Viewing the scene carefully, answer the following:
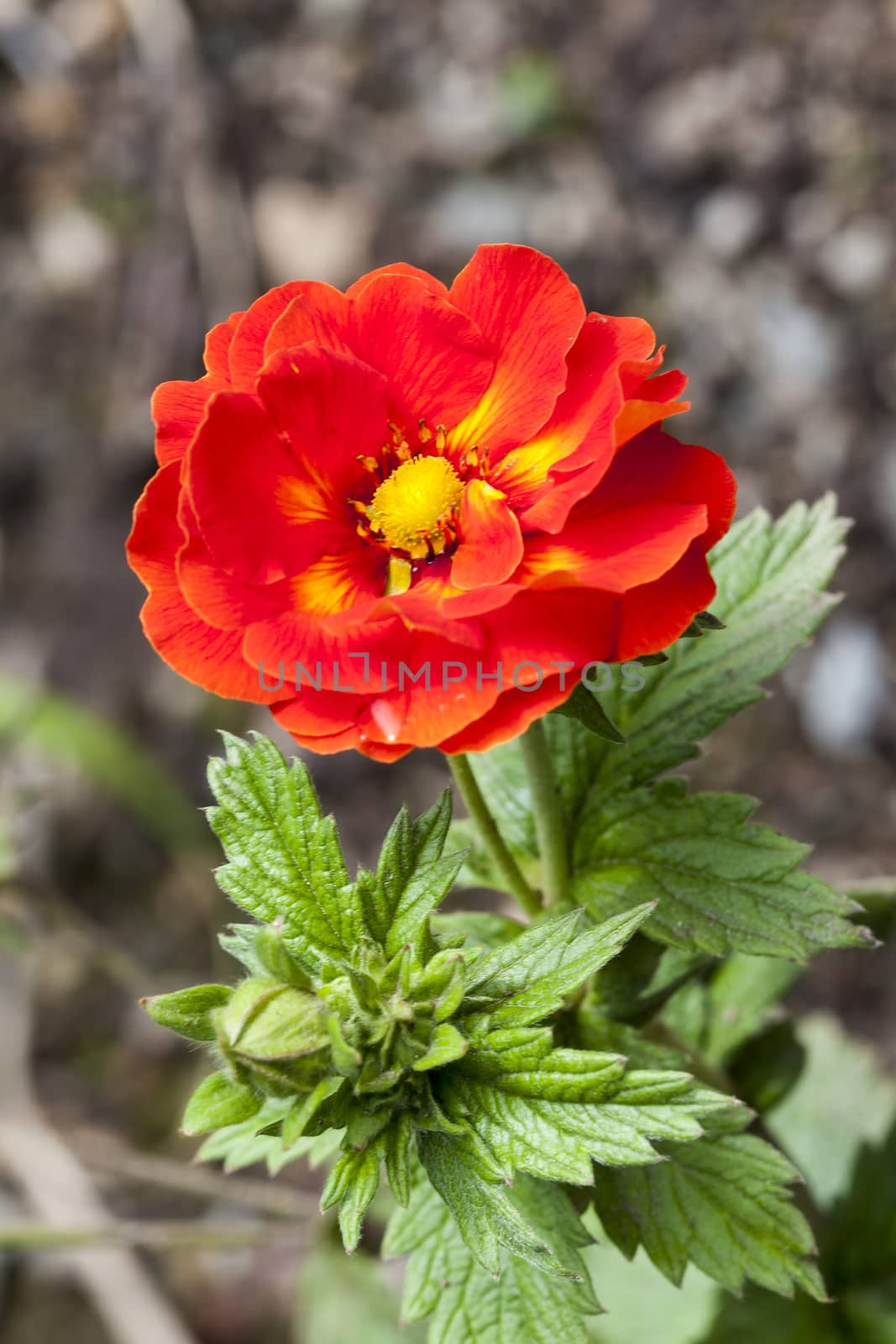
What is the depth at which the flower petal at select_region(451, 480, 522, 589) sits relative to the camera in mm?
1124

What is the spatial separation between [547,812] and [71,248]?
3.22 m

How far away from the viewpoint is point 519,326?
4.03ft

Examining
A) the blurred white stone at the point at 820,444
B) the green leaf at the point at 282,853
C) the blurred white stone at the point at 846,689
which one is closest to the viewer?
the green leaf at the point at 282,853

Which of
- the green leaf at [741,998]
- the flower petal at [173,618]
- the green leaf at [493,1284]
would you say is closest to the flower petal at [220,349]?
the flower petal at [173,618]

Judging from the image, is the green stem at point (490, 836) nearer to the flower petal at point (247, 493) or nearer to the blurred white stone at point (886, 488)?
the flower petal at point (247, 493)

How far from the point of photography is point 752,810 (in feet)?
4.60

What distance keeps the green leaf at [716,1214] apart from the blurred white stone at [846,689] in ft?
5.27

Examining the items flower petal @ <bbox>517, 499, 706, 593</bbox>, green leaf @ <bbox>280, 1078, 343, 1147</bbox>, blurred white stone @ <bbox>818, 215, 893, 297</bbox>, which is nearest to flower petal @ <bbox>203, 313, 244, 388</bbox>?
flower petal @ <bbox>517, 499, 706, 593</bbox>

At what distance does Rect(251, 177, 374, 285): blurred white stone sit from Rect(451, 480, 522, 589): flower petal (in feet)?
8.36

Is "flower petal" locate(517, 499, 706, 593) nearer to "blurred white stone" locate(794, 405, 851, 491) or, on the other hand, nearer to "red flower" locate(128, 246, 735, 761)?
"red flower" locate(128, 246, 735, 761)

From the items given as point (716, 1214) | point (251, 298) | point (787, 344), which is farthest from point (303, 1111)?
point (251, 298)

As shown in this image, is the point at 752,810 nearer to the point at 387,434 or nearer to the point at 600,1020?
the point at 600,1020

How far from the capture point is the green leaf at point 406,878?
1.22m

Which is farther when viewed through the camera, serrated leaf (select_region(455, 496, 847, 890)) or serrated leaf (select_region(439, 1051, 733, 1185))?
serrated leaf (select_region(455, 496, 847, 890))
